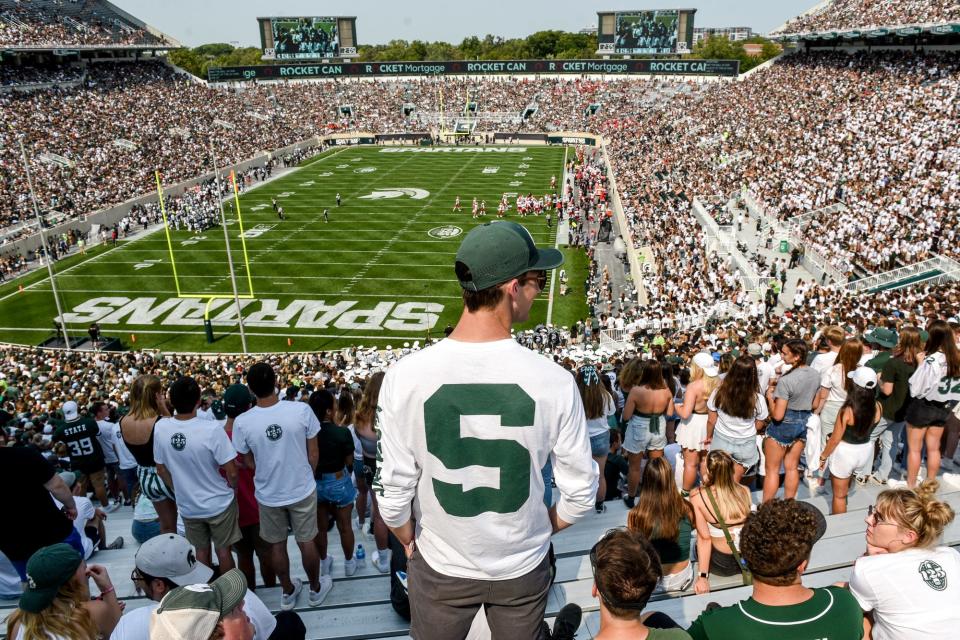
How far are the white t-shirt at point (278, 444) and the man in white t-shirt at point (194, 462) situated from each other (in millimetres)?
166

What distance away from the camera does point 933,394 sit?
5523 mm

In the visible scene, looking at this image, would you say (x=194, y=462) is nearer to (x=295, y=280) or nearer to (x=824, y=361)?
(x=824, y=361)

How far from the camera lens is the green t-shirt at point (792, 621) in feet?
8.09

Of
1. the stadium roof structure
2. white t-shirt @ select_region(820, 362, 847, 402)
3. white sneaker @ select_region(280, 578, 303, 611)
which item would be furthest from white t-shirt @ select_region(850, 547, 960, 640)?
the stadium roof structure

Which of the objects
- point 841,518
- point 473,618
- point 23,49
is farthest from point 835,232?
point 23,49

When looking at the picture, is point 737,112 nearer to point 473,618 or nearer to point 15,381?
point 15,381

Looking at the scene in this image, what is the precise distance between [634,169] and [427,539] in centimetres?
4093

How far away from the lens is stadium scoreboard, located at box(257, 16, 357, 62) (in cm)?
7412

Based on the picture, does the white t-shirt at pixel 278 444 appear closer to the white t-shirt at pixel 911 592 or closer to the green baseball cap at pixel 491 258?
the green baseball cap at pixel 491 258

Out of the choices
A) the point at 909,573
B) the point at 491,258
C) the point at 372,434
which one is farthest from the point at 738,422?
the point at 491,258

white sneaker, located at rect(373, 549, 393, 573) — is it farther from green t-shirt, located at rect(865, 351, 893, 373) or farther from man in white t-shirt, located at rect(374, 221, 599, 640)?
green t-shirt, located at rect(865, 351, 893, 373)

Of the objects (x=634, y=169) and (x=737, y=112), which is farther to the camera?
(x=737, y=112)

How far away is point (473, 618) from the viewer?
2.45 metres

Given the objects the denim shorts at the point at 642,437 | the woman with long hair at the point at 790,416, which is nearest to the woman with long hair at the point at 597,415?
the denim shorts at the point at 642,437
